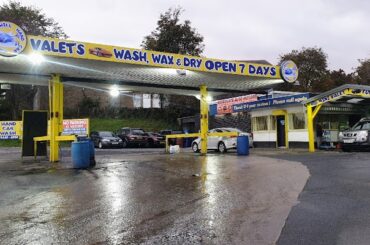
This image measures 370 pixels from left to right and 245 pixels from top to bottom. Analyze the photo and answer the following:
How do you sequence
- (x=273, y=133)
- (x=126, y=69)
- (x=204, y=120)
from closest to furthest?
1. (x=126, y=69)
2. (x=204, y=120)
3. (x=273, y=133)

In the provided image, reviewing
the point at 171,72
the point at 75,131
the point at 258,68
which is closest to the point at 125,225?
the point at 171,72

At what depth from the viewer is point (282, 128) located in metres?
28.4

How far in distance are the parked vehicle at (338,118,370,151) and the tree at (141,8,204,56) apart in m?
26.2

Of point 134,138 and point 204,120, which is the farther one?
point 134,138

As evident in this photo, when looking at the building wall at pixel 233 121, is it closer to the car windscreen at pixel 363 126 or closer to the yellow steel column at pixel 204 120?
the yellow steel column at pixel 204 120

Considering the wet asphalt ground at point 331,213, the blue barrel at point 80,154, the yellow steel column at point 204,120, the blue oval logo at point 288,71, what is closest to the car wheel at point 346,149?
the blue oval logo at point 288,71

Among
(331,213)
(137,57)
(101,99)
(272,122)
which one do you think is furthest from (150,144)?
(331,213)

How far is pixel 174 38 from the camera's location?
46.3 m

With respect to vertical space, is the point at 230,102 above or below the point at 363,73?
below

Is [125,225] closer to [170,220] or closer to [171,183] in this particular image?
[170,220]

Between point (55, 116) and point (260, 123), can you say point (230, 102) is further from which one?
point (55, 116)

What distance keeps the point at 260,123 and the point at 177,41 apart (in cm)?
1936

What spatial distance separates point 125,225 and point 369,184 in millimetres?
6080

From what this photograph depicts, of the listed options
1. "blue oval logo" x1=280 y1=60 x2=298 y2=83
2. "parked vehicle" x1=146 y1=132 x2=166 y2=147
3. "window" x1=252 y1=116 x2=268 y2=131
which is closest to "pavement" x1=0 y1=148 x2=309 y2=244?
"blue oval logo" x1=280 y1=60 x2=298 y2=83
